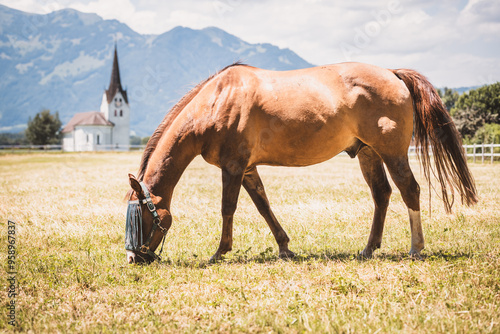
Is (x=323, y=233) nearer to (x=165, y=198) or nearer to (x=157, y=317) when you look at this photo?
(x=165, y=198)

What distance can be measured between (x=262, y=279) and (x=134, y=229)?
1654 mm

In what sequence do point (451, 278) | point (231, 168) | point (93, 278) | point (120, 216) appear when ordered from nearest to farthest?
point (451, 278) < point (93, 278) < point (231, 168) < point (120, 216)

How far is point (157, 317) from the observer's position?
314cm

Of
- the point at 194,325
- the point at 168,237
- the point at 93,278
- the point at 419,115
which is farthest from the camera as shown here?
the point at 168,237

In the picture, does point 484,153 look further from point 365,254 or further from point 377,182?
point 365,254

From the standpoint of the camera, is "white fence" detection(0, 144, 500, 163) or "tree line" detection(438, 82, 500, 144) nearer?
"white fence" detection(0, 144, 500, 163)

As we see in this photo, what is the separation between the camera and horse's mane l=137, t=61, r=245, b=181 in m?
5.03

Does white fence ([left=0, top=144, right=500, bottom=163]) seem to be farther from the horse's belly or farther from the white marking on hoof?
the horse's belly

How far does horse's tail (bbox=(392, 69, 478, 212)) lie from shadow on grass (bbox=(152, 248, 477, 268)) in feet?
2.61

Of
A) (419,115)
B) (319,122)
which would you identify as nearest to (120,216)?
(319,122)

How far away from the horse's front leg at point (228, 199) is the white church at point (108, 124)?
102003 millimetres

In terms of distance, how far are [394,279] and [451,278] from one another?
0.55 meters

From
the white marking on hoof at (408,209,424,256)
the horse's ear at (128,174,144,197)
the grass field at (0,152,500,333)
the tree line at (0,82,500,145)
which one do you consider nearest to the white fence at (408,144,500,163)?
the tree line at (0,82,500,145)

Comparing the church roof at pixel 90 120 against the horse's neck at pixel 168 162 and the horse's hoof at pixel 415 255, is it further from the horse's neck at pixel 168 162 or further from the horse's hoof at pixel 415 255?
the horse's hoof at pixel 415 255
